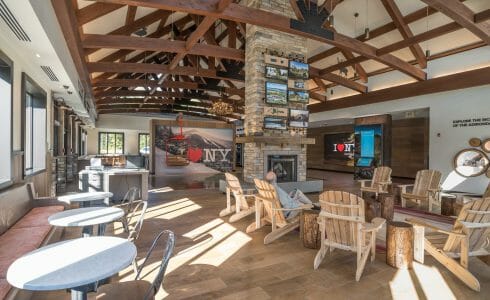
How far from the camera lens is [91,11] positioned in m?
5.41

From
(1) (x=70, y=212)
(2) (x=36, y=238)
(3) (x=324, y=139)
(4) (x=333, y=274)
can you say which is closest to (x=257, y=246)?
(4) (x=333, y=274)

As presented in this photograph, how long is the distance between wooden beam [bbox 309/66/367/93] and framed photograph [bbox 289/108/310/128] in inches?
123

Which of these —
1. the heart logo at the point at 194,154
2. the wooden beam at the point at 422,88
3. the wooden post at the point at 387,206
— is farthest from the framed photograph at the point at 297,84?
the heart logo at the point at 194,154

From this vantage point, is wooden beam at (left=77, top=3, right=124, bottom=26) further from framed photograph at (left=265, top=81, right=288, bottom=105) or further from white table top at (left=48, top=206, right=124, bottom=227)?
white table top at (left=48, top=206, right=124, bottom=227)

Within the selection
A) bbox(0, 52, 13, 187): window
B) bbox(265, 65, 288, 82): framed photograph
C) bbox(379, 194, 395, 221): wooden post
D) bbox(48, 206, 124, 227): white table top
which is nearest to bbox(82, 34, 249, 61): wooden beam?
bbox(265, 65, 288, 82): framed photograph

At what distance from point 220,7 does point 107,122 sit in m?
16.2

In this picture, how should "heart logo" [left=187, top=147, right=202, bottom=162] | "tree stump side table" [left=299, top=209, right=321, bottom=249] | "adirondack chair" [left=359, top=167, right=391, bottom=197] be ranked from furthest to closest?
"heart logo" [left=187, top=147, right=202, bottom=162], "adirondack chair" [left=359, top=167, right=391, bottom=197], "tree stump side table" [left=299, top=209, right=321, bottom=249]

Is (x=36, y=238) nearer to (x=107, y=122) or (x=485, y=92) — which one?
(x=485, y=92)

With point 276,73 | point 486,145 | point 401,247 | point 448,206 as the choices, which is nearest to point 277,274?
point 401,247

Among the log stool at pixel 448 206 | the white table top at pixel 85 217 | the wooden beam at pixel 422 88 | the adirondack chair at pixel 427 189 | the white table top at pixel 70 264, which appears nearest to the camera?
the white table top at pixel 70 264

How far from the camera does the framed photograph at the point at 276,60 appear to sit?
7016mm

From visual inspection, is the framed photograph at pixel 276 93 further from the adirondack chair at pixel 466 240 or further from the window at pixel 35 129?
the window at pixel 35 129

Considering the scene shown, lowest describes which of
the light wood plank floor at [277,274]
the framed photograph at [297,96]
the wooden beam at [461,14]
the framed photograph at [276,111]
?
the light wood plank floor at [277,274]

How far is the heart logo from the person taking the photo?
1278 centimetres
